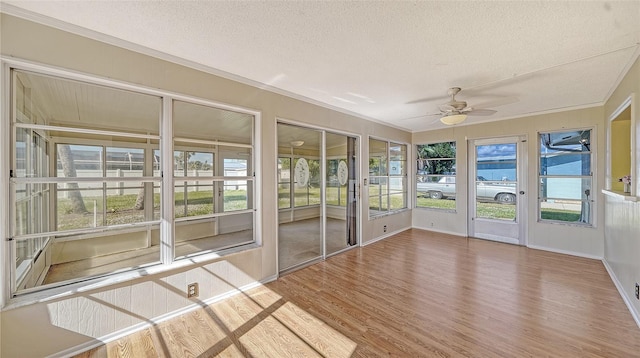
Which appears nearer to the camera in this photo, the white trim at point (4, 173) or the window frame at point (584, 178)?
the white trim at point (4, 173)

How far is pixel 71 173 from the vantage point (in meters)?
2.15

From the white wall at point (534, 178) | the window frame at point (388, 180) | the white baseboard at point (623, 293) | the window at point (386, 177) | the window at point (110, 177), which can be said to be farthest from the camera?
the window at point (386, 177)

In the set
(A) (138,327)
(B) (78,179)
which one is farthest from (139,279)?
(B) (78,179)

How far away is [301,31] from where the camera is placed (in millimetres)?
1970

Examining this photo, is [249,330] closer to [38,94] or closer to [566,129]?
[38,94]

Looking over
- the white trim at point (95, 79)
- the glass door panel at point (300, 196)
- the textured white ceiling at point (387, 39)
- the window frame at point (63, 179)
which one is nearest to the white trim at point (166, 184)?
the window frame at point (63, 179)

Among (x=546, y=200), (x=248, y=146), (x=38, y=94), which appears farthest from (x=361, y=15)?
(x=546, y=200)

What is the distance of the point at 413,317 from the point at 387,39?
259cm

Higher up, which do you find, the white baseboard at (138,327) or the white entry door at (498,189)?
the white entry door at (498,189)

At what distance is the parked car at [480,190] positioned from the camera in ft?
16.3

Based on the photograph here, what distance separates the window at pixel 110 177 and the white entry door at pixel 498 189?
4.83 m

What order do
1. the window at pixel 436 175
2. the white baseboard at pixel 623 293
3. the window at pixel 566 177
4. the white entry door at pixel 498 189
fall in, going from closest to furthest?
the white baseboard at pixel 623 293 < the window at pixel 566 177 < the white entry door at pixel 498 189 < the window at pixel 436 175

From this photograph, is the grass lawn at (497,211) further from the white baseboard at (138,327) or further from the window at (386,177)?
the white baseboard at (138,327)

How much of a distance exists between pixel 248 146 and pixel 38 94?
181cm
